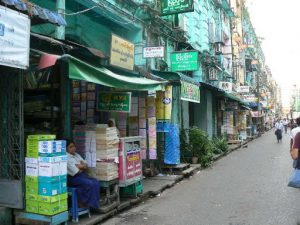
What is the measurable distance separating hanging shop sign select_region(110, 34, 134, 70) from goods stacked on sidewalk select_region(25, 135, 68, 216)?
3097 millimetres

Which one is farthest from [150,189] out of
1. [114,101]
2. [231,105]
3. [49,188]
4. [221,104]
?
[231,105]

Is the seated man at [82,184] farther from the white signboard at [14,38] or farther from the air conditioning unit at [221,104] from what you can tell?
the air conditioning unit at [221,104]

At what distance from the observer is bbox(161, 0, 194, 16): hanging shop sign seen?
13930 millimetres

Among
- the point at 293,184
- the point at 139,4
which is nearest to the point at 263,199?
the point at 293,184

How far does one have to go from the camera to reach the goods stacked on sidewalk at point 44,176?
6.43 meters

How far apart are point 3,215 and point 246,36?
154 feet

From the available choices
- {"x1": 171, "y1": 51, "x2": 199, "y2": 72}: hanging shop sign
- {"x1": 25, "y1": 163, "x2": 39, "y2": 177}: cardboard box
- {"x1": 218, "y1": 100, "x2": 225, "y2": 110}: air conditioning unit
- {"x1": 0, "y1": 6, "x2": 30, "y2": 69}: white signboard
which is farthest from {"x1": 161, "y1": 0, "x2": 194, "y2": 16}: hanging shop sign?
{"x1": 218, "y1": 100, "x2": 225, "y2": 110}: air conditioning unit

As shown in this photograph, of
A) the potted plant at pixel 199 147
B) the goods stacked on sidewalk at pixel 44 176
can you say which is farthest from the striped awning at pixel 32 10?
the potted plant at pixel 199 147

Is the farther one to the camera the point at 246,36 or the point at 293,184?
the point at 246,36

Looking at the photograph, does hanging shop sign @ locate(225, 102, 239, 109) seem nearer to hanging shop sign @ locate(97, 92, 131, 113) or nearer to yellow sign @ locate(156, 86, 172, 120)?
yellow sign @ locate(156, 86, 172, 120)

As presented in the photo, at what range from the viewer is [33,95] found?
907 cm

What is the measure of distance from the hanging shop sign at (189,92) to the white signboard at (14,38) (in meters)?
8.02

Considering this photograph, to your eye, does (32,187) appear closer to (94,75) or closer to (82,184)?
(82,184)

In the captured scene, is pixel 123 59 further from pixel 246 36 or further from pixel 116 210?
pixel 246 36
